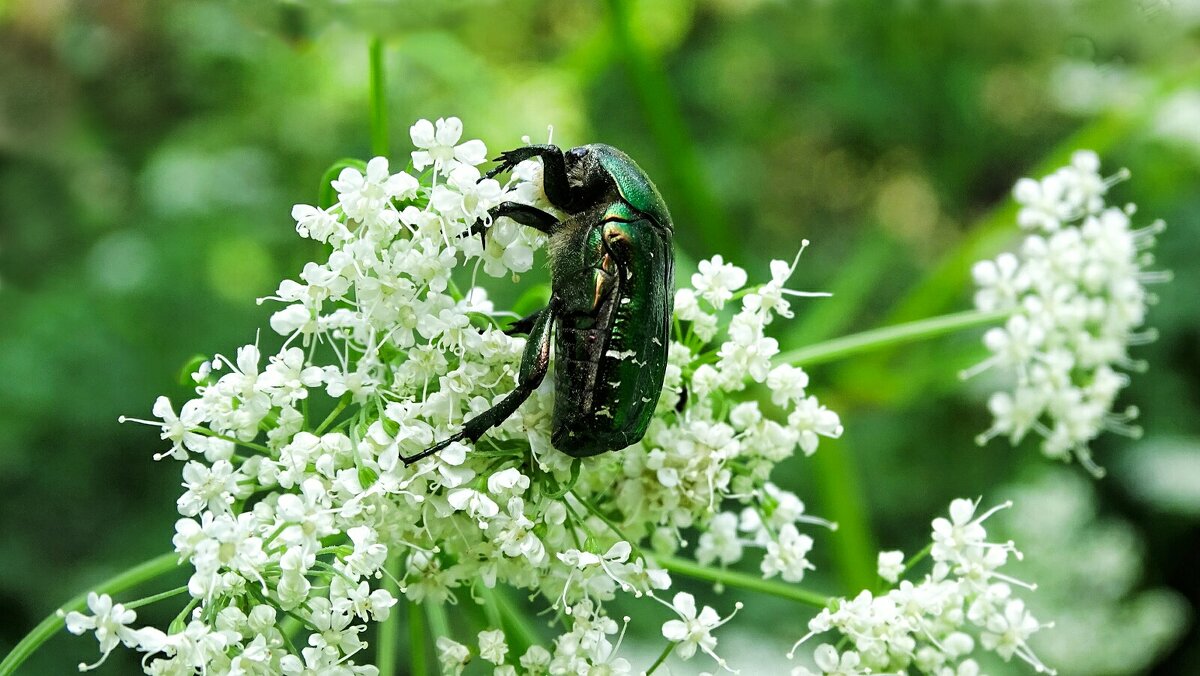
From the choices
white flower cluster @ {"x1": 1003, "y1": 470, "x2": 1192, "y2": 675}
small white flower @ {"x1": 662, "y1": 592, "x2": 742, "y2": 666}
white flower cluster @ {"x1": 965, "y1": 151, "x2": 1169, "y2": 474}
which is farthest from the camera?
white flower cluster @ {"x1": 1003, "y1": 470, "x2": 1192, "y2": 675}

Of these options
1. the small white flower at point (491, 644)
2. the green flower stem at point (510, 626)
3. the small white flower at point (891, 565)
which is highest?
the small white flower at point (891, 565)

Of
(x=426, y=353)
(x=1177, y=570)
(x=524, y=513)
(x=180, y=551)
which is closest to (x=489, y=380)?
(x=426, y=353)

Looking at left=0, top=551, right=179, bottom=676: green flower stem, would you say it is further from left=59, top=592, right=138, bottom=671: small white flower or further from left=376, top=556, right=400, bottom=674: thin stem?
left=376, top=556, right=400, bottom=674: thin stem

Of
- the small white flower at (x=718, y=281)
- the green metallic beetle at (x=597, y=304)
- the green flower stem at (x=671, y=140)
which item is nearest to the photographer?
the green metallic beetle at (x=597, y=304)

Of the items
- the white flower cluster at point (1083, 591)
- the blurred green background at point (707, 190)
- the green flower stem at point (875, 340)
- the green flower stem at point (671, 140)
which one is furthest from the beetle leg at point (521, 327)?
the white flower cluster at point (1083, 591)

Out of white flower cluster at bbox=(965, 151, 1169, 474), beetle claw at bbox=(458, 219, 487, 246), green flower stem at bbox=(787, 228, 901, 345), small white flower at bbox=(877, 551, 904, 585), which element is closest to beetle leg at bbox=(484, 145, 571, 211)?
beetle claw at bbox=(458, 219, 487, 246)

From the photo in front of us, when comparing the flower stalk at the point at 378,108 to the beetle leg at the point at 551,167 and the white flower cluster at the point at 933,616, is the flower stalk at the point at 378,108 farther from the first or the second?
the white flower cluster at the point at 933,616

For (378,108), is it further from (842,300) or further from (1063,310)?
(842,300)
